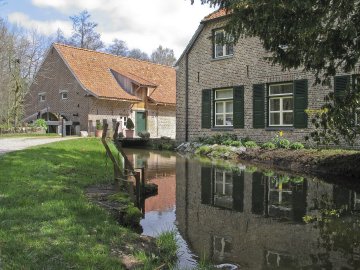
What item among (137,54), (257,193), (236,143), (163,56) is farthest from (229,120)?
(163,56)

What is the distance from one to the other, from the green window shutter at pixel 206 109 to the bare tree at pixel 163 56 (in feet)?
164

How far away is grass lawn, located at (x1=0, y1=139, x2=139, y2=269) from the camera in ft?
12.8

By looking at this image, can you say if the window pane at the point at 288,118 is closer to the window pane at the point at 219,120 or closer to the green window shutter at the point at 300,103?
the green window shutter at the point at 300,103

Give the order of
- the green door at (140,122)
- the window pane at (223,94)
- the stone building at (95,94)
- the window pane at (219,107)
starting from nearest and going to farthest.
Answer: the window pane at (223,94) < the window pane at (219,107) < the stone building at (95,94) < the green door at (140,122)

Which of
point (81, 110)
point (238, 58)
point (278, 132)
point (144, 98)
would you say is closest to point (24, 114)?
point (81, 110)

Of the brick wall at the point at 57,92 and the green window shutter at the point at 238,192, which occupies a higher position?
the brick wall at the point at 57,92

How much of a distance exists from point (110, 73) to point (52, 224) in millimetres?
24674

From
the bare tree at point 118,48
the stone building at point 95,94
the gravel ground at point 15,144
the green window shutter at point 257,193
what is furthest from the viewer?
the bare tree at point 118,48

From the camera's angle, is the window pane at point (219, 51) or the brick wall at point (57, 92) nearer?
the window pane at point (219, 51)

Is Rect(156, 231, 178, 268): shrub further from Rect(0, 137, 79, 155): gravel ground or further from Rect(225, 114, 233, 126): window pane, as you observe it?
Rect(225, 114, 233, 126): window pane

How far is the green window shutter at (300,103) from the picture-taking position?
15.9 m

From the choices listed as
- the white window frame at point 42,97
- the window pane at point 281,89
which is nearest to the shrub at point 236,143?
the window pane at point 281,89

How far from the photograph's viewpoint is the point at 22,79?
29.1 meters

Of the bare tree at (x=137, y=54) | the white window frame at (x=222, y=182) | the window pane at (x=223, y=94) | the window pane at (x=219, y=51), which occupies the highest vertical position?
the bare tree at (x=137, y=54)
